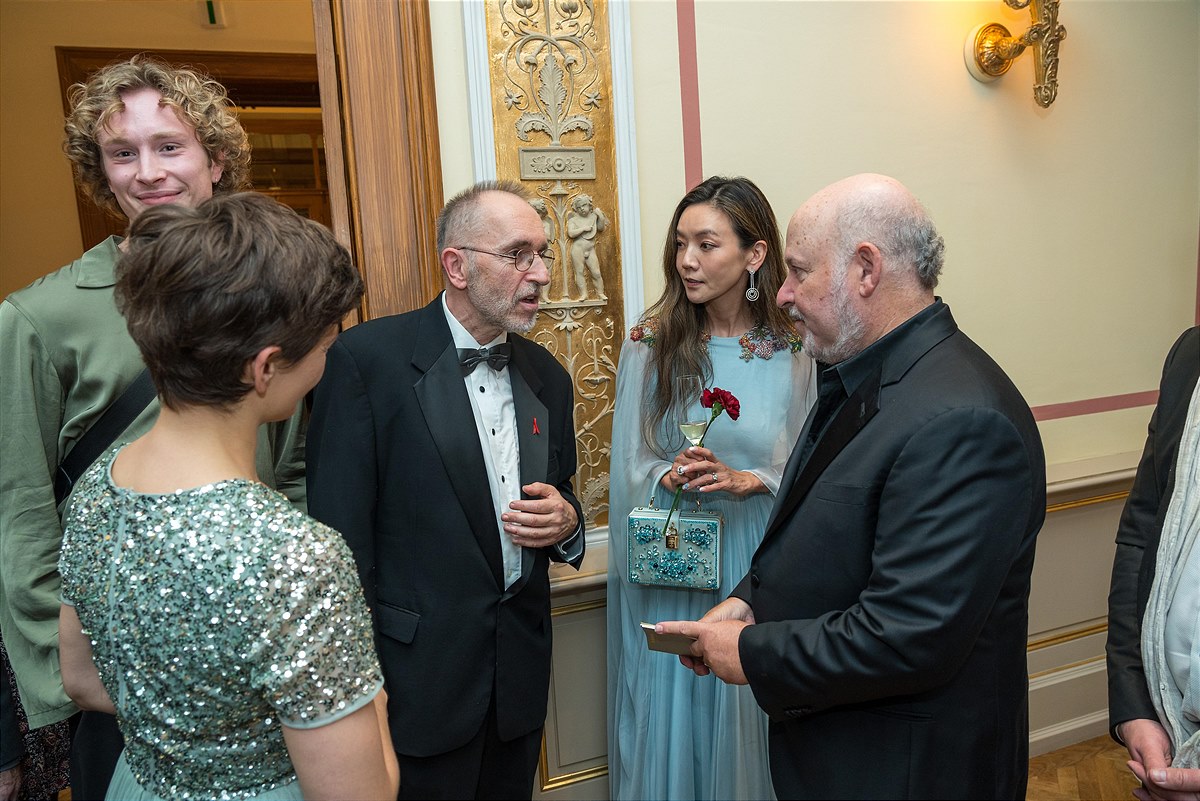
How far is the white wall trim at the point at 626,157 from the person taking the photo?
8.94ft

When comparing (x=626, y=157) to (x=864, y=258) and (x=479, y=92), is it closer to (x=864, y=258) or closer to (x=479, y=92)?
(x=479, y=92)

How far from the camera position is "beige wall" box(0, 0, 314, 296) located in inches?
172

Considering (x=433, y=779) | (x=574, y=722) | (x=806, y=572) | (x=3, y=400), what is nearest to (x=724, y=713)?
(x=574, y=722)

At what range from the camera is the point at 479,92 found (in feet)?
8.48

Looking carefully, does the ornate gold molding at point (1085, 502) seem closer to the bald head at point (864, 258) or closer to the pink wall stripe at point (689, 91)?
the pink wall stripe at point (689, 91)

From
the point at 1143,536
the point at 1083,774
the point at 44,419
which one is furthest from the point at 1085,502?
the point at 44,419

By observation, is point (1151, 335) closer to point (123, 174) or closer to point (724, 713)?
point (724, 713)

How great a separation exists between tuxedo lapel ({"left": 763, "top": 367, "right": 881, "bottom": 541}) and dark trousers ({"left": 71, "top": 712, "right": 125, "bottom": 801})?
131 cm

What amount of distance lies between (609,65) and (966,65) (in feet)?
5.20

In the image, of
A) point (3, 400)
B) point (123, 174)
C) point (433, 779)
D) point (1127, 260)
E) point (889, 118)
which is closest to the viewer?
point (3, 400)

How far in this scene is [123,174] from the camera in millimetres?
1730

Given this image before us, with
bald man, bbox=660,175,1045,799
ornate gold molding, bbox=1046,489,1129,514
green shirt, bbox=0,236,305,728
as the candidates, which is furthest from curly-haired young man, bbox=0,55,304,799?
ornate gold molding, bbox=1046,489,1129,514

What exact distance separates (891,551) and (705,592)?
113 centimetres

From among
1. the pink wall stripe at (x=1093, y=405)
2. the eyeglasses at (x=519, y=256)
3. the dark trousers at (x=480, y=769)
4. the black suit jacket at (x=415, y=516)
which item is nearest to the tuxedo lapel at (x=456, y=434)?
the black suit jacket at (x=415, y=516)
